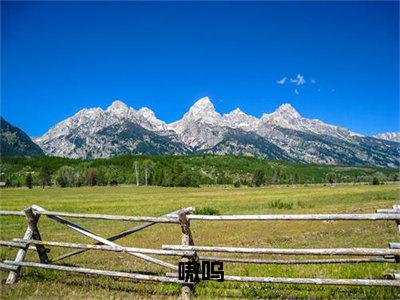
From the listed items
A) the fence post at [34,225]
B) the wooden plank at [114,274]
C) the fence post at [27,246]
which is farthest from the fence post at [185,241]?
the fence post at [27,246]

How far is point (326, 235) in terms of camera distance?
21969mm

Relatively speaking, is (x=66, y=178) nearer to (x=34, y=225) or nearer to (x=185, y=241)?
(x=34, y=225)

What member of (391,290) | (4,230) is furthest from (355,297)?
(4,230)

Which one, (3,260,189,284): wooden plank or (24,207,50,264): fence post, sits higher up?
(24,207,50,264): fence post

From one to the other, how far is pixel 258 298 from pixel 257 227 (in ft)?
61.4

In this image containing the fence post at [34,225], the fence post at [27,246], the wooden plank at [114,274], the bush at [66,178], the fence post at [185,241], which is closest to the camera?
the fence post at [185,241]

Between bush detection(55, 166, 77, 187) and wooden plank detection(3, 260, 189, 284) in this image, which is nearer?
wooden plank detection(3, 260, 189, 284)

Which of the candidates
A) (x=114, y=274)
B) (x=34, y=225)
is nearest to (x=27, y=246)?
(x=34, y=225)

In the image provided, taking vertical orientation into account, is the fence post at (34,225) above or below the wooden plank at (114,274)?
above

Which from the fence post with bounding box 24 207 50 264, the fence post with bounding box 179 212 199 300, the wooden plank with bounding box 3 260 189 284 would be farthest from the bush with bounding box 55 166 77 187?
the fence post with bounding box 179 212 199 300

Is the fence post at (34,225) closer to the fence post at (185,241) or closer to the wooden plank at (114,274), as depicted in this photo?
the wooden plank at (114,274)

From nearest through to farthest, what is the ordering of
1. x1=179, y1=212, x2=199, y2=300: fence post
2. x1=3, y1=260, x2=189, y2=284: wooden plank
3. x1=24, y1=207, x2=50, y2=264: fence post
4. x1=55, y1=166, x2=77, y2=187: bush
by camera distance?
1. x1=179, y1=212, x2=199, y2=300: fence post
2. x1=3, y1=260, x2=189, y2=284: wooden plank
3. x1=24, y1=207, x2=50, y2=264: fence post
4. x1=55, y1=166, x2=77, y2=187: bush

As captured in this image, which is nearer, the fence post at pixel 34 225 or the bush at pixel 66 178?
the fence post at pixel 34 225

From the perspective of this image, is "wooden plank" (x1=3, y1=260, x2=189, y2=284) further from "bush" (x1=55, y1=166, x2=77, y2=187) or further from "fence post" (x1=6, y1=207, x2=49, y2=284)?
"bush" (x1=55, y1=166, x2=77, y2=187)
